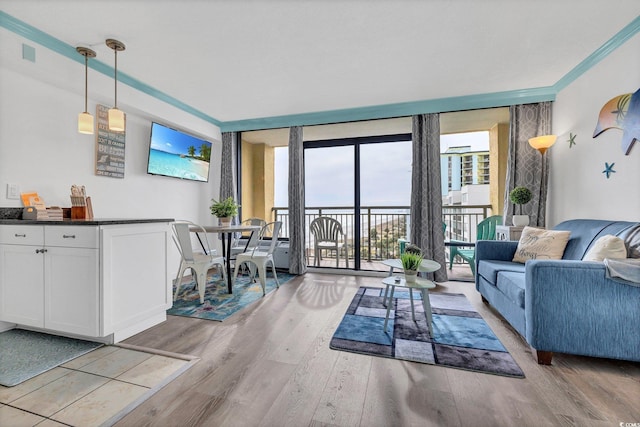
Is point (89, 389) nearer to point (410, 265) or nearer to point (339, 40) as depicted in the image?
point (410, 265)

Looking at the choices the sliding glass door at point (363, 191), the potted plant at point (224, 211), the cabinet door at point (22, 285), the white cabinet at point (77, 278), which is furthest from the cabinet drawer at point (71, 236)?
the sliding glass door at point (363, 191)

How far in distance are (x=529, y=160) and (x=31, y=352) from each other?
201 inches

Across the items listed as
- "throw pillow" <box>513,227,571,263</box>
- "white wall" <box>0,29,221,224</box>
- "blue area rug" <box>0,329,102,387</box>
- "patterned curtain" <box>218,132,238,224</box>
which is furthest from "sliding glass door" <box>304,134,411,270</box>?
"blue area rug" <box>0,329,102,387</box>

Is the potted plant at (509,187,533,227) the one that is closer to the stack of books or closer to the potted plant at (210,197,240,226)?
the potted plant at (210,197,240,226)

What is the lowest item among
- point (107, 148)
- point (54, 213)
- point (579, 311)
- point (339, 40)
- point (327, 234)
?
point (579, 311)

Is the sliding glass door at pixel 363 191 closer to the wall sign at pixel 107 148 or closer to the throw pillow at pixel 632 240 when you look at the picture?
the throw pillow at pixel 632 240

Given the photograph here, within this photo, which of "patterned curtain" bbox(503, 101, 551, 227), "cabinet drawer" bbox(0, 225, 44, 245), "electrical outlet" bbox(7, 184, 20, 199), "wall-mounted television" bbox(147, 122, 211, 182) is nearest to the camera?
"cabinet drawer" bbox(0, 225, 44, 245)

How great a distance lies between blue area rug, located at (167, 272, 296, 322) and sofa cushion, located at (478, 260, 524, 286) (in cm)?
237

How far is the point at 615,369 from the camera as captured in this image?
1.69 metres

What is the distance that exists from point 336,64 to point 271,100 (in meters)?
1.22

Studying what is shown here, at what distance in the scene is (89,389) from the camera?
1510 millimetres

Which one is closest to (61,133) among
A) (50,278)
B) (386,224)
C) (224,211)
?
(50,278)

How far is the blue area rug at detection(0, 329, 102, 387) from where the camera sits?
1.65 m

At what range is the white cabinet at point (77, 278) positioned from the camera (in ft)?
6.31
